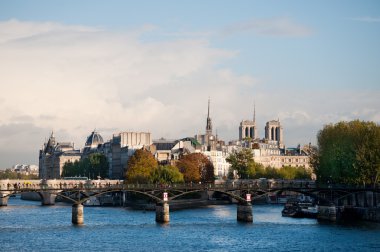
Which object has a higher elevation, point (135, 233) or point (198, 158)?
point (198, 158)

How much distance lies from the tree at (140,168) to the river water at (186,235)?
40215 millimetres

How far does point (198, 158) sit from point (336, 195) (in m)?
74.2

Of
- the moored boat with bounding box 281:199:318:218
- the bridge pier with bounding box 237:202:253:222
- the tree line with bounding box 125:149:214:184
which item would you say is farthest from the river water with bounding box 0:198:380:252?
the tree line with bounding box 125:149:214:184

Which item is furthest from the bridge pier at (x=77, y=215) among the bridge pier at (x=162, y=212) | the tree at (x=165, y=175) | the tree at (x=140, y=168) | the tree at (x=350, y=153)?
the tree at (x=140, y=168)

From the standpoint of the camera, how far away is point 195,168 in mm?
170500

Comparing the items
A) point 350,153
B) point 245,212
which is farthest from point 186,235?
point 350,153

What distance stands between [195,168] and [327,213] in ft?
218

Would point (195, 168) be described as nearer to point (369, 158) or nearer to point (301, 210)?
point (301, 210)

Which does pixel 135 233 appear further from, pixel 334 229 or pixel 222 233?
pixel 334 229

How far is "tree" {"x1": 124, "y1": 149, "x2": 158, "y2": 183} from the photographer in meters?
152

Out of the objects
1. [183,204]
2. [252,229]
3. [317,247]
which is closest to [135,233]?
[252,229]

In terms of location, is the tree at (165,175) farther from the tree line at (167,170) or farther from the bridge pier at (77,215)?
the bridge pier at (77,215)

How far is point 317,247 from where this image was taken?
77.8 metres

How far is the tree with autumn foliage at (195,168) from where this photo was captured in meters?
168
